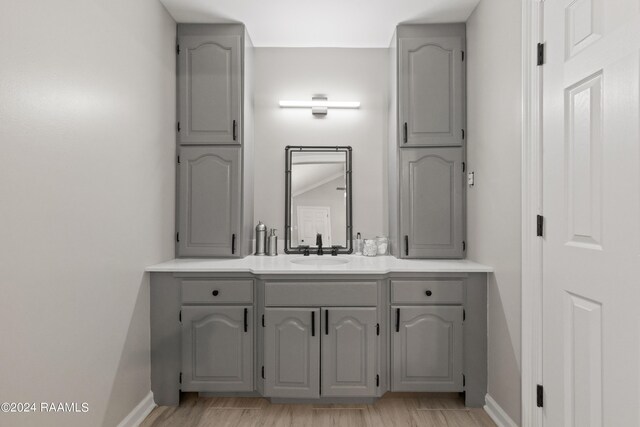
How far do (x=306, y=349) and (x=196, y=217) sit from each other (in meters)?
1.20

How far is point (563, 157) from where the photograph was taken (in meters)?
1.55

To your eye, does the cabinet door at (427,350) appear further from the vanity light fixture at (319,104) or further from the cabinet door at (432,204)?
the vanity light fixture at (319,104)

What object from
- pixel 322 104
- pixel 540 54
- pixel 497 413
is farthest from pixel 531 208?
pixel 322 104

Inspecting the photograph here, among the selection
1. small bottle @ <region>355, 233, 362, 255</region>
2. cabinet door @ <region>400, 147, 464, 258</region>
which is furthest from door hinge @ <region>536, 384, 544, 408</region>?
small bottle @ <region>355, 233, 362, 255</region>

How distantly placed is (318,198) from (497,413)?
185 cm

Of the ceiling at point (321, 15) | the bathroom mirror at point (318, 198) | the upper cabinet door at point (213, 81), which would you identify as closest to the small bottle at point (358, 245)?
the bathroom mirror at point (318, 198)

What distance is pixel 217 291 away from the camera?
2320mm

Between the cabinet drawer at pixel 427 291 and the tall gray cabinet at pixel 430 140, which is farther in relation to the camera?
the tall gray cabinet at pixel 430 140

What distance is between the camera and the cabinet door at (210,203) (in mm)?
2660

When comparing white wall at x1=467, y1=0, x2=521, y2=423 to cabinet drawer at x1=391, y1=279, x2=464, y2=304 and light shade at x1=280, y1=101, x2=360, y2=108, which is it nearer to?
Result: cabinet drawer at x1=391, y1=279, x2=464, y2=304

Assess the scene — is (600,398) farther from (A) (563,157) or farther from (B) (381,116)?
(B) (381,116)

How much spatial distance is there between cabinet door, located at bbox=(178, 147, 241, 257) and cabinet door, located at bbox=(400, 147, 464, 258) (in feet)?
3.96

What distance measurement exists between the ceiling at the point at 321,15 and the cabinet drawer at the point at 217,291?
1792mm

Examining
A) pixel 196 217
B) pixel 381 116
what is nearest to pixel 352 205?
pixel 381 116
